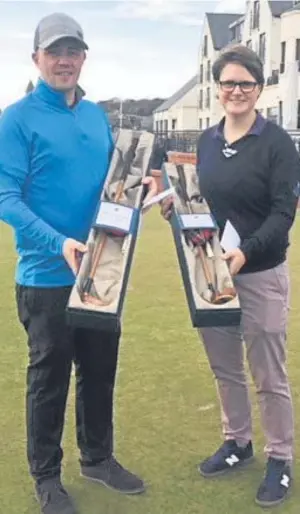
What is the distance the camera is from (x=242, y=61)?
326 centimetres

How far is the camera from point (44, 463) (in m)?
3.40

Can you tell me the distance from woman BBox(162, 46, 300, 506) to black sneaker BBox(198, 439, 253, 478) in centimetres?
27

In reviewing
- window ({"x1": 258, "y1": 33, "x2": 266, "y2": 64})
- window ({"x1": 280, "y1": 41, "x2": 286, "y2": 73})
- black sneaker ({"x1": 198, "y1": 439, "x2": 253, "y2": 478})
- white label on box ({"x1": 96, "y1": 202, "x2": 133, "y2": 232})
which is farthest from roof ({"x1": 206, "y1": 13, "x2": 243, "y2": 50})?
white label on box ({"x1": 96, "y1": 202, "x2": 133, "y2": 232})

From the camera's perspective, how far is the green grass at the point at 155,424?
3521 millimetres

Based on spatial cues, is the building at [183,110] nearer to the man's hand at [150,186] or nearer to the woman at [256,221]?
the woman at [256,221]

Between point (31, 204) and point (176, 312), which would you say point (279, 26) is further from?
point (31, 204)

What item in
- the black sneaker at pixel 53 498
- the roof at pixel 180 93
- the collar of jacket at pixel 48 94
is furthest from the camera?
the roof at pixel 180 93

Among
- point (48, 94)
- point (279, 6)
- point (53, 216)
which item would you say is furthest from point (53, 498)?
point (279, 6)

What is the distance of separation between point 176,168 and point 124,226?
0.53 m

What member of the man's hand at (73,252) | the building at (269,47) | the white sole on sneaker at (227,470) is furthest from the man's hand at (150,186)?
the building at (269,47)

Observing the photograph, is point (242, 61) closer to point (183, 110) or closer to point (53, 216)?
point (53, 216)

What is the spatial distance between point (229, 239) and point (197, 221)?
6.1 inches

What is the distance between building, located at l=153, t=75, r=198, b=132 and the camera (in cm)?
6012

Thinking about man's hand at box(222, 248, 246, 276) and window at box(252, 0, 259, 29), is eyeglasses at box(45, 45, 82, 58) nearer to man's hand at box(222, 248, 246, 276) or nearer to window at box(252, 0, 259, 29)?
man's hand at box(222, 248, 246, 276)
